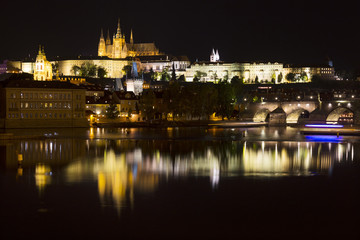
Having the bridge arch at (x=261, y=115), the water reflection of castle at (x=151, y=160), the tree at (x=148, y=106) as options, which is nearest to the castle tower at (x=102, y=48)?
the bridge arch at (x=261, y=115)

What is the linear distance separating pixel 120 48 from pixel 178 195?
15230 cm

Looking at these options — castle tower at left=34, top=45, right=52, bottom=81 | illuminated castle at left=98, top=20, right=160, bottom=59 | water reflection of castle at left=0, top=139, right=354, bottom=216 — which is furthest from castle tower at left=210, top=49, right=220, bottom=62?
water reflection of castle at left=0, top=139, right=354, bottom=216

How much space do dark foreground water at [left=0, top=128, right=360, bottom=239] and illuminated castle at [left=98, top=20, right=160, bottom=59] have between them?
13815cm

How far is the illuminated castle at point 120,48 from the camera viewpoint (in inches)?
6594

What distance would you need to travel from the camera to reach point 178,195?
18.3 m

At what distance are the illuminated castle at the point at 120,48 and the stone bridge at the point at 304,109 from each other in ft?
295

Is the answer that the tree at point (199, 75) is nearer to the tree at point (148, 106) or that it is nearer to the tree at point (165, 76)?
the tree at point (165, 76)

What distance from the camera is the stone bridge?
68.7 m

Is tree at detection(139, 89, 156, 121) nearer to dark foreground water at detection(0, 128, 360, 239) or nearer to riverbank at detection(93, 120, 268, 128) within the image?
riverbank at detection(93, 120, 268, 128)

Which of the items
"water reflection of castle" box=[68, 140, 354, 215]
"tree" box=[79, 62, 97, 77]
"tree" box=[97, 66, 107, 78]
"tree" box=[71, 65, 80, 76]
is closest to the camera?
"water reflection of castle" box=[68, 140, 354, 215]

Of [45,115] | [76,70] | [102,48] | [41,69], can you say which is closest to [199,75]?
[76,70]

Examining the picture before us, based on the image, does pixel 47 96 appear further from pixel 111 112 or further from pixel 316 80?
pixel 316 80

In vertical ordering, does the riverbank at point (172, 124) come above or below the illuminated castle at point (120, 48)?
below

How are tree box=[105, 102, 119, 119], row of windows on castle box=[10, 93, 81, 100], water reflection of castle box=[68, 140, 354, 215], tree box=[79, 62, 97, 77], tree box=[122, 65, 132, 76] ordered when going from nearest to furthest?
1. water reflection of castle box=[68, 140, 354, 215]
2. row of windows on castle box=[10, 93, 81, 100]
3. tree box=[105, 102, 119, 119]
4. tree box=[79, 62, 97, 77]
5. tree box=[122, 65, 132, 76]
